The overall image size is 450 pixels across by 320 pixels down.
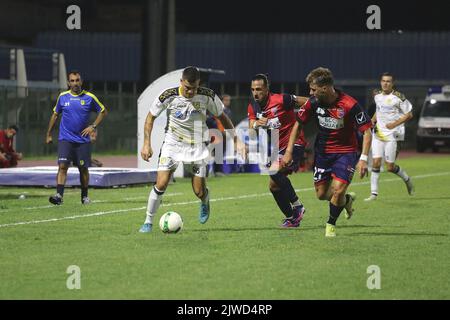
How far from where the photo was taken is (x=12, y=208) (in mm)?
17344

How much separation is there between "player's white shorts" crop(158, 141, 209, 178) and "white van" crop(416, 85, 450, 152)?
33560 millimetres

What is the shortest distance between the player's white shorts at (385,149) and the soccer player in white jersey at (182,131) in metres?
6.29

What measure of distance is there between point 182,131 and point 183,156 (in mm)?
326

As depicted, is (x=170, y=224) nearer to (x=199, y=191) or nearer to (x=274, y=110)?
(x=199, y=191)

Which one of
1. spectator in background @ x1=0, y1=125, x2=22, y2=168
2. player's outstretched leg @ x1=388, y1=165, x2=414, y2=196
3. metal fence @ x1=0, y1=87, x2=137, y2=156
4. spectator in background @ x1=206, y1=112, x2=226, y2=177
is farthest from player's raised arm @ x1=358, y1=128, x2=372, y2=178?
metal fence @ x1=0, y1=87, x2=137, y2=156

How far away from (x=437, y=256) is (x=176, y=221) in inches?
133

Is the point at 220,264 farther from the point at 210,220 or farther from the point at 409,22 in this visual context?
the point at 409,22

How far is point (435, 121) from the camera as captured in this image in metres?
47.0

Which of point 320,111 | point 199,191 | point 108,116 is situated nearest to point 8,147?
point 108,116

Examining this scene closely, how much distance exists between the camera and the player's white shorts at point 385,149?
19.7 meters

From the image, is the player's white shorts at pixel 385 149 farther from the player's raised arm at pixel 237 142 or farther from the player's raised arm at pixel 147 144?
the player's raised arm at pixel 147 144

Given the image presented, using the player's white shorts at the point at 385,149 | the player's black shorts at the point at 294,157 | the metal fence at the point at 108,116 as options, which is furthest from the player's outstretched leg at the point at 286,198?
the metal fence at the point at 108,116

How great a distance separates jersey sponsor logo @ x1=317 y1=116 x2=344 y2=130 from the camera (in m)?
13.3
